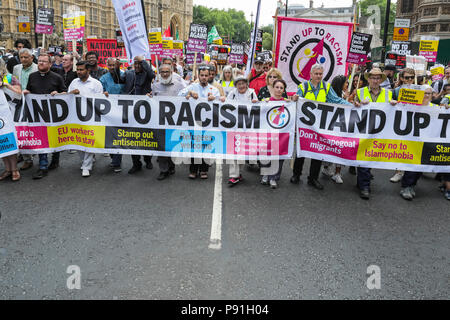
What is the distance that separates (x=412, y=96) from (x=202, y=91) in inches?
136

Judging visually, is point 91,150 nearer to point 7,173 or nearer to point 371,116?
point 7,173

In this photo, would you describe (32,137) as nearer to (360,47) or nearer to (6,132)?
(6,132)

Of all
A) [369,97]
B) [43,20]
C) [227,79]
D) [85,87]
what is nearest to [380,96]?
[369,97]

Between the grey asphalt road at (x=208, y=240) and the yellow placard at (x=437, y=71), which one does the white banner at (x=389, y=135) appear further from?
the yellow placard at (x=437, y=71)

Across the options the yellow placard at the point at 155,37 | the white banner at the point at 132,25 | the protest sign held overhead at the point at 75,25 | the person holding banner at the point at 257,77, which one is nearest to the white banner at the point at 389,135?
the person holding banner at the point at 257,77

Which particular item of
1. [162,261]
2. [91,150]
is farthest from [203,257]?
[91,150]

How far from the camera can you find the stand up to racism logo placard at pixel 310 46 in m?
7.72

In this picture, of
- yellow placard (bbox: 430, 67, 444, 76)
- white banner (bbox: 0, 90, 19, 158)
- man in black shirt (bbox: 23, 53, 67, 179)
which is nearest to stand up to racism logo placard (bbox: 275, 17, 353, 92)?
man in black shirt (bbox: 23, 53, 67, 179)

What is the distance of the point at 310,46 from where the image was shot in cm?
776

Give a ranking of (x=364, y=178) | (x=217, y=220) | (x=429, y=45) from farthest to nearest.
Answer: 1. (x=429, y=45)
2. (x=364, y=178)
3. (x=217, y=220)

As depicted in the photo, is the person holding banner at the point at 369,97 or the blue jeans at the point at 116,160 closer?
the person holding banner at the point at 369,97

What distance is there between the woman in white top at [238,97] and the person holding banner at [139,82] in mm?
1710
